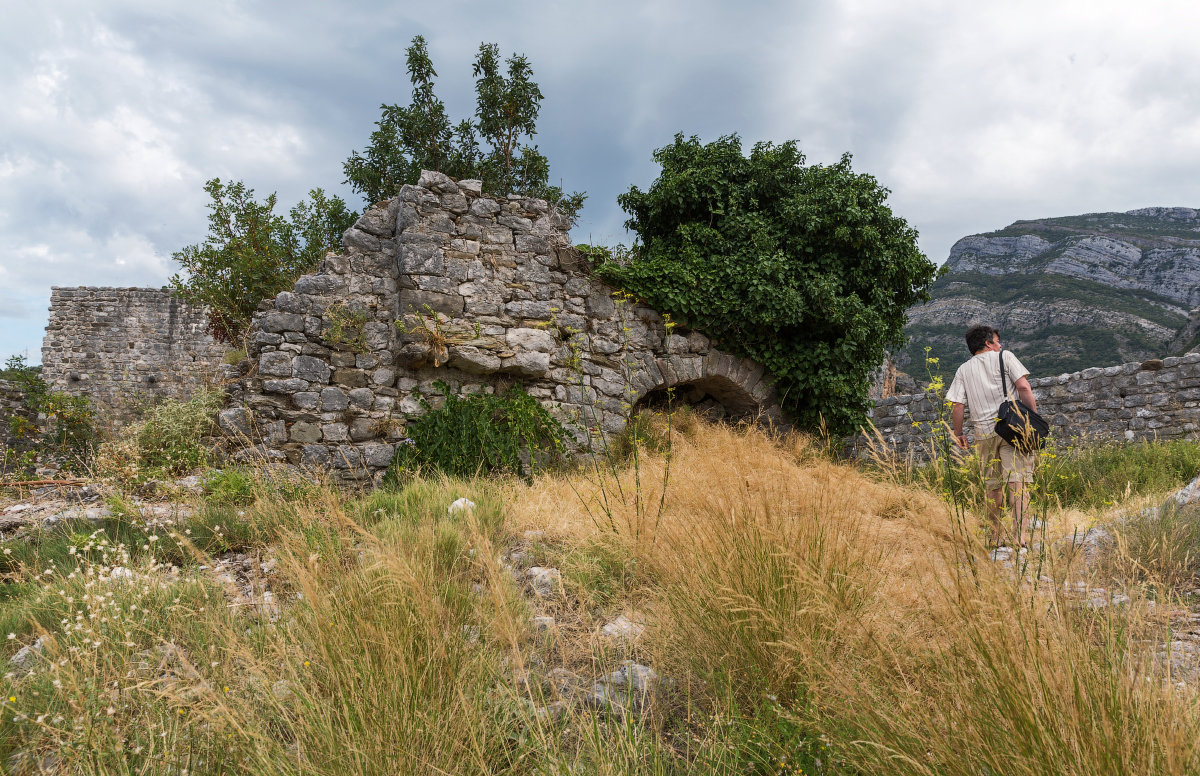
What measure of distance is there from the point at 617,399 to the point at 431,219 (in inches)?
127

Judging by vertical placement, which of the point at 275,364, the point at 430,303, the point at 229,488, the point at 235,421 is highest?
the point at 430,303

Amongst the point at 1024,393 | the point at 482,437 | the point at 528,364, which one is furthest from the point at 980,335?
the point at 482,437

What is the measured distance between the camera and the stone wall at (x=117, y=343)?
13.3 metres

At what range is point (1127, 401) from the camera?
8117 mm

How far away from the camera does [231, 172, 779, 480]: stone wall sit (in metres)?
6.19

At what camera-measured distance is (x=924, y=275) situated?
9156 mm

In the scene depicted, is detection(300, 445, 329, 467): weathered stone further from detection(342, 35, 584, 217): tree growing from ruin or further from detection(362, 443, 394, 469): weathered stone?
detection(342, 35, 584, 217): tree growing from ruin

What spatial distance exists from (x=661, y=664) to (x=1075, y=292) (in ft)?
147

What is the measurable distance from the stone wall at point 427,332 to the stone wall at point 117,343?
28.6ft

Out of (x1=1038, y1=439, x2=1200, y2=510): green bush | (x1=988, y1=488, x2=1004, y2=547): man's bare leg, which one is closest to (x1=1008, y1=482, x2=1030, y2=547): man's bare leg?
(x1=988, y1=488, x2=1004, y2=547): man's bare leg

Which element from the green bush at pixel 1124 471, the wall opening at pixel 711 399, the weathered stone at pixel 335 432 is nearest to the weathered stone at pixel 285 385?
the weathered stone at pixel 335 432

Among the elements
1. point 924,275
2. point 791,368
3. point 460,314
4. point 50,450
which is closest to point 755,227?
point 791,368

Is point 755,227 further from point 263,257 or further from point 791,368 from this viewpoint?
point 263,257

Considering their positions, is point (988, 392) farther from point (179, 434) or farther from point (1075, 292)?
point (1075, 292)
